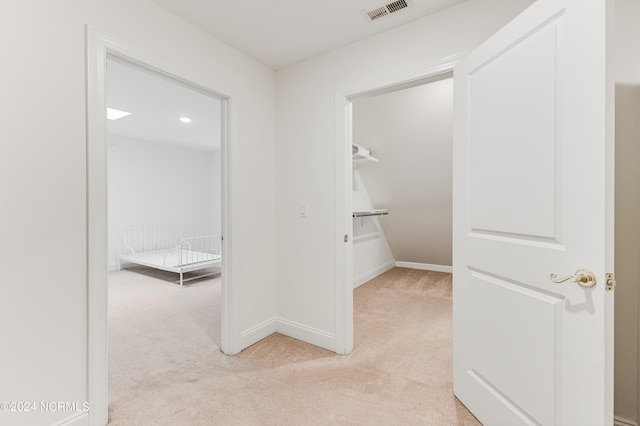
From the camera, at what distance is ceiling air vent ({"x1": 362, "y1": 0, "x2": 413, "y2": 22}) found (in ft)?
6.19

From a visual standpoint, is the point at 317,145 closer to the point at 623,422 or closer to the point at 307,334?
the point at 307,334

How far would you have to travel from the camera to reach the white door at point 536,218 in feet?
3.51

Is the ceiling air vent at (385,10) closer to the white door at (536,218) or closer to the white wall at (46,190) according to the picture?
the white door at (536,218)

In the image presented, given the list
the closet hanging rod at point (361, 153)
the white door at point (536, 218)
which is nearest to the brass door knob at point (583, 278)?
the white door at point (536, 218)

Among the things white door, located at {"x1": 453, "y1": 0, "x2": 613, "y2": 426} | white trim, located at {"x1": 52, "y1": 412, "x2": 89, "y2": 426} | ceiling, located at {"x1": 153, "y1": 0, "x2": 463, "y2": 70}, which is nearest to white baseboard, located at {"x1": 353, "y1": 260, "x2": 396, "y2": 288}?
white door, located at {"x1": 453, "y1": 0, "x2": 613, "y2": 426}

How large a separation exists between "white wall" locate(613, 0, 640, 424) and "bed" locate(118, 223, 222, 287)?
453cm

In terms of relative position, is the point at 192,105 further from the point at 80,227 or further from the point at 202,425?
the point at 202,425

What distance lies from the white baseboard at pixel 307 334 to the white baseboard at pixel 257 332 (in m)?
0.07

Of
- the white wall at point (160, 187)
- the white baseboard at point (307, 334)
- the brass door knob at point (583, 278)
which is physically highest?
the white wall at point (160, 187)

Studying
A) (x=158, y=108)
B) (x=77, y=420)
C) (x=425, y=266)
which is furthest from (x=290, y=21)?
(x=425, y=266)

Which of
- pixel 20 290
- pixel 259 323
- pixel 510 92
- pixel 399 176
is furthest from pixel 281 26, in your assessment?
pixel 399 176

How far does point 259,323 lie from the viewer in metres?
2.67

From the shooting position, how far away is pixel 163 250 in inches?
248

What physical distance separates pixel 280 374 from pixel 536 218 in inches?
73.3
